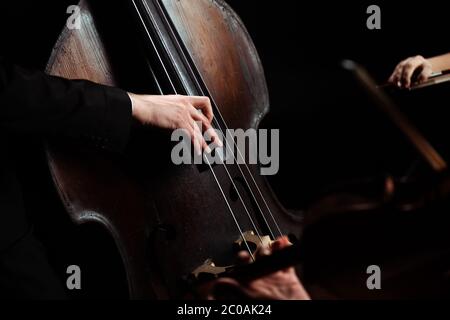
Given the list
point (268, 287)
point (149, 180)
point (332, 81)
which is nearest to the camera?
point (268, 287)

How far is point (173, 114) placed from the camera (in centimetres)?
90

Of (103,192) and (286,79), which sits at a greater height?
(286,79)

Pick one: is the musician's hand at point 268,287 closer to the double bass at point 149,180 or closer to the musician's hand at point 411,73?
the double bass at point 149,180

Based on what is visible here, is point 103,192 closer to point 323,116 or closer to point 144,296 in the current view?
point 144,296

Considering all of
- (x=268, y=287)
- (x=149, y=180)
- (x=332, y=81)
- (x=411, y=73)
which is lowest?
(x=268, y=287)

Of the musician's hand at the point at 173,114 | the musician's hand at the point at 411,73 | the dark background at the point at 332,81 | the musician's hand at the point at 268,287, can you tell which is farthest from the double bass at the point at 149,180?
the dark background at the point at 332,81

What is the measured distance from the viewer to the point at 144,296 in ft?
3.08

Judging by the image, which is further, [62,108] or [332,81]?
[332,81]

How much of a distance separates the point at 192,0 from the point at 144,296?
24.2 inches

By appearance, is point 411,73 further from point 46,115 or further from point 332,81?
point 46,115

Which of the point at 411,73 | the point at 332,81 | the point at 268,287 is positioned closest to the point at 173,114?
the point at 268,287

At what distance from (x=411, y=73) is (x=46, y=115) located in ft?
2.32

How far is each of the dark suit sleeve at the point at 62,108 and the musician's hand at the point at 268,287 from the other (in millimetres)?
332
